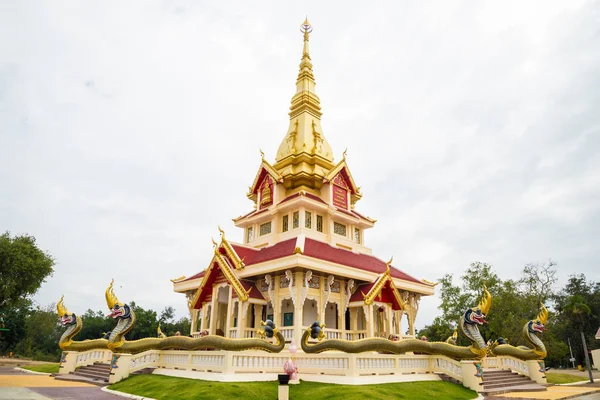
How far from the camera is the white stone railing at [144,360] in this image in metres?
14.4

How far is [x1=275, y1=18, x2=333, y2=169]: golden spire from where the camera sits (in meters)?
24.7

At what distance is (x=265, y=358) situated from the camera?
13133mm

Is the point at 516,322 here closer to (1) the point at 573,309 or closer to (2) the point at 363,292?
(1) the point at 573,309

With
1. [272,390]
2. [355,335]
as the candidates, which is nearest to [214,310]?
[355,335]

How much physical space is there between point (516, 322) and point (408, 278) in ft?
40.9

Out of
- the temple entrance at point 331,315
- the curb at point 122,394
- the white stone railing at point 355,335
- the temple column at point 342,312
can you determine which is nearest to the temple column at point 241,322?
the temple entrance at point 331,315

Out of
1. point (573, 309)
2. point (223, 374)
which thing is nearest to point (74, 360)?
point (223, 374)

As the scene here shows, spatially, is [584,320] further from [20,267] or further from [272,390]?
[20,267]

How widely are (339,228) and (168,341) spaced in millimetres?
11950

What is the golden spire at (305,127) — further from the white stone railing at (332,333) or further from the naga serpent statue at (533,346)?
the naga serpent statue at (533,346)

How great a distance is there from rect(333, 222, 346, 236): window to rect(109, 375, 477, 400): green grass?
11.2m

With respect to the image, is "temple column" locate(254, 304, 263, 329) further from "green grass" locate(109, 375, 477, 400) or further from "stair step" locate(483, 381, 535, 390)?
"stair step" locate(483, 381, 535, 390)

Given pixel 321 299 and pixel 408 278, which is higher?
pixel 408 278

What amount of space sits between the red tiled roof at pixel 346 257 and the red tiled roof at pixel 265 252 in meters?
0.81
